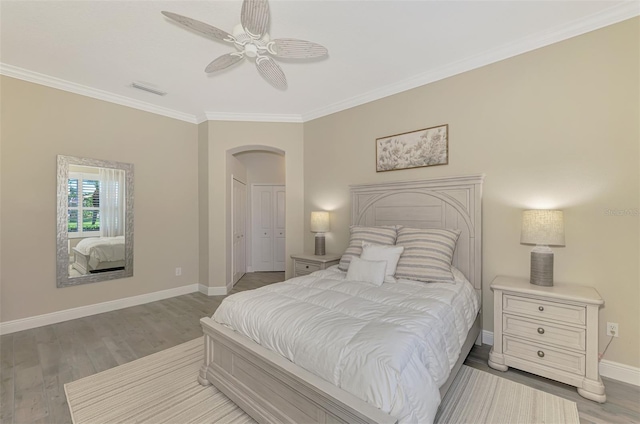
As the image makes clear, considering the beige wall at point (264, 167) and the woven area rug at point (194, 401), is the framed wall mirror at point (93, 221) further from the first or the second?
the beige wall at point (264, 167)

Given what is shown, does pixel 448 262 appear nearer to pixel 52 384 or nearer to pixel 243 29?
pixel 243 29

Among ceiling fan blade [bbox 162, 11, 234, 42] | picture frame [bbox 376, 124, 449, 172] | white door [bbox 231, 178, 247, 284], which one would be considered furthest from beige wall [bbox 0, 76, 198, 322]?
picture frame [bbox 376, 124, 449, 172]

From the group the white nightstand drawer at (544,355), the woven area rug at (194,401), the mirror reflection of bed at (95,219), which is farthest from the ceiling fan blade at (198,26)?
the white nightstand drawer at (544,355)

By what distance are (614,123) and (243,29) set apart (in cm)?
297

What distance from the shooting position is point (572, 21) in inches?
92.5

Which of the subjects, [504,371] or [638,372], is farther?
[504,371]

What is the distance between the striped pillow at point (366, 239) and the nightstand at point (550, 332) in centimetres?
105

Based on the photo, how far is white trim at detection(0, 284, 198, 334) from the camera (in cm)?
312

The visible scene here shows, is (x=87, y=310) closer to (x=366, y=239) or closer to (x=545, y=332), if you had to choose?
(x=366, y=239)

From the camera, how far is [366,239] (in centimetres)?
315

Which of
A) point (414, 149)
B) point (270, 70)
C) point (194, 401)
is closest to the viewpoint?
point (194, 401)

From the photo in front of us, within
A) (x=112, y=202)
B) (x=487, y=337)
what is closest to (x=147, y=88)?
(x=112, y=202)

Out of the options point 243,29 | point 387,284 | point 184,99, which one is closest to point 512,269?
point 387,284

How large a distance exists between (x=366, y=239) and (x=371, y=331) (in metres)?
1.67
